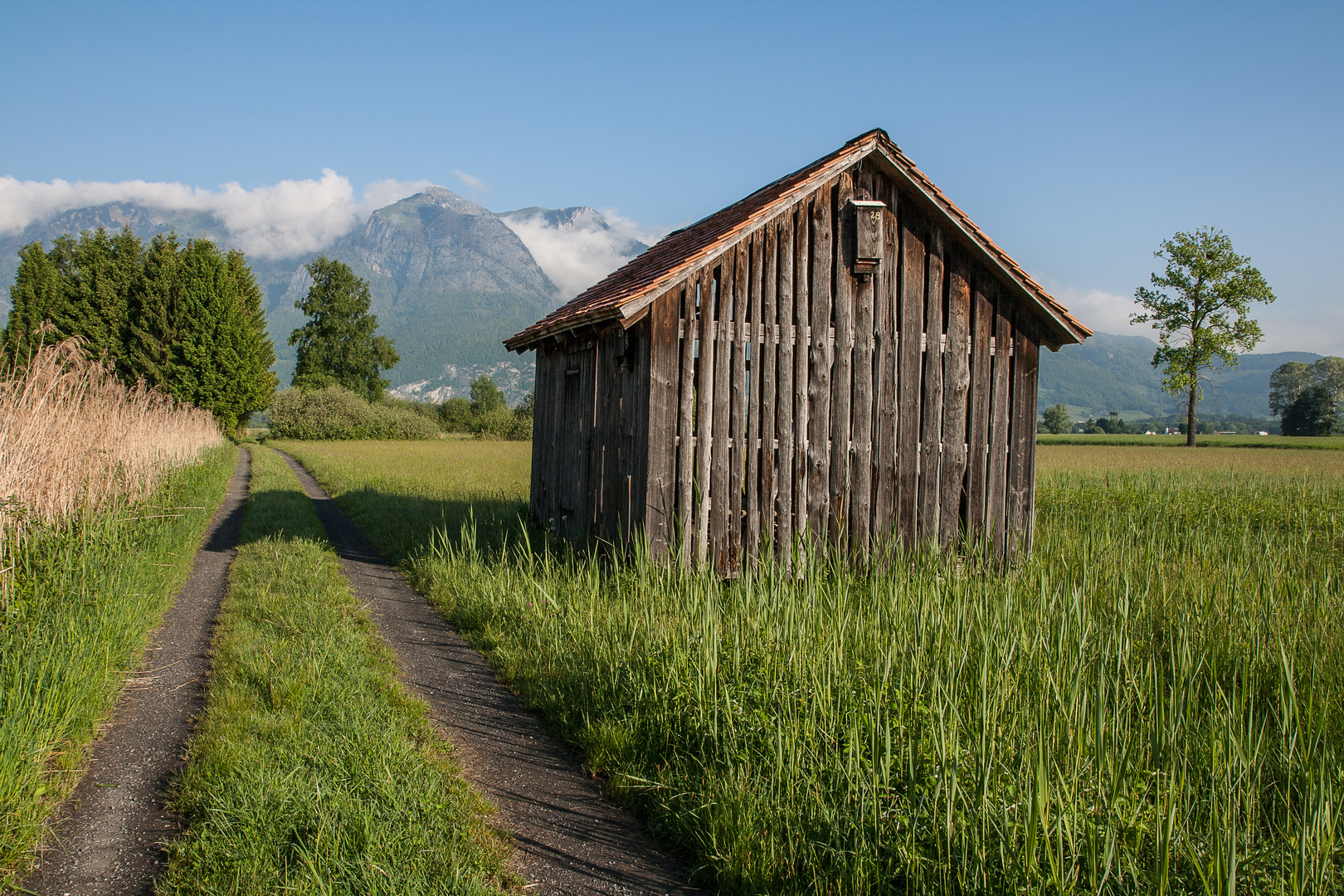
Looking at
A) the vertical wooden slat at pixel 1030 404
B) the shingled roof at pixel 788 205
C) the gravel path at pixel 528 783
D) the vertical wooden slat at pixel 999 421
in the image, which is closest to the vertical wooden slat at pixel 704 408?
the shingled roof at pixel 788 205

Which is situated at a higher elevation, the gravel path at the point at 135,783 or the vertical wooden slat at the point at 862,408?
the vertical wooden slat at the point at 862,408

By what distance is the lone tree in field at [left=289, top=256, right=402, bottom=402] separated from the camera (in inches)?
2653

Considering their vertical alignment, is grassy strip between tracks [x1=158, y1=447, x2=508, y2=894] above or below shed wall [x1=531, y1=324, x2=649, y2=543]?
below

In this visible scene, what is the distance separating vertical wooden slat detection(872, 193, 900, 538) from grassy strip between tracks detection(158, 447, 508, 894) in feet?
19.5

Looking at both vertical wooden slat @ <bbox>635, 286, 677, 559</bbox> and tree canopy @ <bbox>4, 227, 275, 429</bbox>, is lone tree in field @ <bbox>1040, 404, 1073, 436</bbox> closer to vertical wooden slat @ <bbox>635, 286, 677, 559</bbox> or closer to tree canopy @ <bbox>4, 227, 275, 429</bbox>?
tree canopy @ <bbox>4, 227, 275, 429</bbox>

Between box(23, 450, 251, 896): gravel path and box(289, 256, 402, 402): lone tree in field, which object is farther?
box(289, 256, 402, 402): lone tree in field

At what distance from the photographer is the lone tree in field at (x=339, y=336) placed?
221 ft

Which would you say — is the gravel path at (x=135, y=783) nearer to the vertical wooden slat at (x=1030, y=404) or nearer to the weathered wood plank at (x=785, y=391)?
the weathered wood plank at (x=785, y=391)

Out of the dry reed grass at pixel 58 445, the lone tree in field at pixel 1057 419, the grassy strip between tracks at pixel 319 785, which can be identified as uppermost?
the lone tree in field at pixel 1057 419

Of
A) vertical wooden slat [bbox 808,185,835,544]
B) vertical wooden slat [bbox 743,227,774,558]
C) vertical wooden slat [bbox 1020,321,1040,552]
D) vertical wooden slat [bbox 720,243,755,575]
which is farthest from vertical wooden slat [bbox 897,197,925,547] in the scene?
vertical wooden slat [bbox 720,243,755,575]

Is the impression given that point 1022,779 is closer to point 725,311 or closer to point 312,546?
point 725,311

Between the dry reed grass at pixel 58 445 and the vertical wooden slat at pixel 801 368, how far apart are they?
24.6 feet

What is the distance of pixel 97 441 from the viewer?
8820 millimetres

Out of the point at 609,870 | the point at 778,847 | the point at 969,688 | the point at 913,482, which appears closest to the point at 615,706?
the point at 609,870
